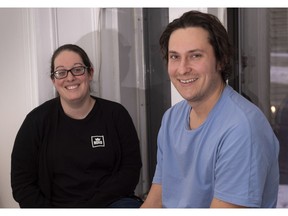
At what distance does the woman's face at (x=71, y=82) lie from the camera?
1.44m

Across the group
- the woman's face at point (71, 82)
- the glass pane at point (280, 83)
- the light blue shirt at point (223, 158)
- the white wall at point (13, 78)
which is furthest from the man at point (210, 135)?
the white wall at point (13, 78)

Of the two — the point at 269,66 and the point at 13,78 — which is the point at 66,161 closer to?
the point at 13,78

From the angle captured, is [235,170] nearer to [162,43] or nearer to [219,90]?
[219,90]

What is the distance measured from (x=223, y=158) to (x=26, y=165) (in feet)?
2.71

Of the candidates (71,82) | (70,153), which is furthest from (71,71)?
(70,153)

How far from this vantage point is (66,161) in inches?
56.9

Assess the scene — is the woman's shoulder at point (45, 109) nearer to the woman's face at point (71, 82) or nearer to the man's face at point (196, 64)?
the woman's face at point (71, 82)

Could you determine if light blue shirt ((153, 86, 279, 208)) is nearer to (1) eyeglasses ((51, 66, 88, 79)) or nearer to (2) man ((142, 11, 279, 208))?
(2) man ((142, 11, 279, 208))

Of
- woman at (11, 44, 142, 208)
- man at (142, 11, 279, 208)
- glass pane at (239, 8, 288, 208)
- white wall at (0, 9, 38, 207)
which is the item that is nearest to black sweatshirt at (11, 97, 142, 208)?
woman at (11, 44, 142, 208)

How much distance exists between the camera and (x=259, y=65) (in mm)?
1343

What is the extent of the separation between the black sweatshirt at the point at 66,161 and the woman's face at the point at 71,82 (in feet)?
0.22

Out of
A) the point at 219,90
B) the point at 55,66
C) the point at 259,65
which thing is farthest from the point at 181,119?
the point at 55,66

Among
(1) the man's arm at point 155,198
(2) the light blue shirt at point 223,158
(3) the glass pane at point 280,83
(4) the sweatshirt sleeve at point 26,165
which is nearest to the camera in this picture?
(2) the light blue shirt at point 223,158

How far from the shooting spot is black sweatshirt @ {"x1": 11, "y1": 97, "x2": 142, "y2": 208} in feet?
4.71
